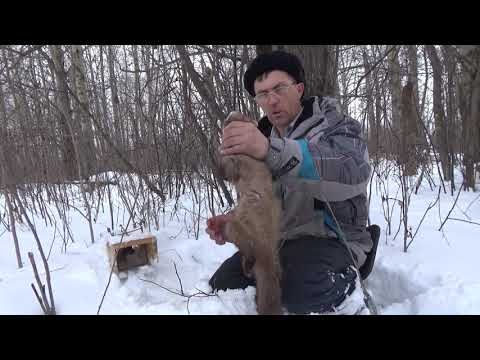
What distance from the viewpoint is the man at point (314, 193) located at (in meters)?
1.27

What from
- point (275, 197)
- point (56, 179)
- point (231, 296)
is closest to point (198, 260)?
point (231, 296)

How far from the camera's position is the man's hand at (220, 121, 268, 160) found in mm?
1086

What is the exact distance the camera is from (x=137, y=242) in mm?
1962

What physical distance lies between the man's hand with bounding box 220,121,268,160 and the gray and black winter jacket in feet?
0.14

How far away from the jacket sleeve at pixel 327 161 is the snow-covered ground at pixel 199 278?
688 millimetres

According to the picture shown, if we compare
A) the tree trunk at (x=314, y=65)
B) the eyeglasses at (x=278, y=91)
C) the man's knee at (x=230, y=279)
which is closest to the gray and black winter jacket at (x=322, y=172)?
the eyeglasses at (x=278, y=91)

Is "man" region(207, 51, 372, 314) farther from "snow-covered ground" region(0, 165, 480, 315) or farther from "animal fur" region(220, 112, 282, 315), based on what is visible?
"snow-covered ground" region(0, 165, 480, 315)

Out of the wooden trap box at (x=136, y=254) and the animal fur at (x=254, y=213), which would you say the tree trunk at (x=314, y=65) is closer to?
the animal fur at (x=254, y=213)

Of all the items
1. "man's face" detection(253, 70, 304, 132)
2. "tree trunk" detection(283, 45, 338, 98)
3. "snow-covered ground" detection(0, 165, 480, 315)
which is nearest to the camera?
"snow-covered ground" detection(0, 165, 480, 315)

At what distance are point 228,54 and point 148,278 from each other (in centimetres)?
192

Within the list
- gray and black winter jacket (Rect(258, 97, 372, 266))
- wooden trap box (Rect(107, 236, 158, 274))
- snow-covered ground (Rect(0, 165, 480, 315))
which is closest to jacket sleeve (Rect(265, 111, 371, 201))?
gray and black winter jacket (Rect(258, 97, 372, 266))

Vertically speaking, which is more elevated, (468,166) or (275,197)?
(275,197)
